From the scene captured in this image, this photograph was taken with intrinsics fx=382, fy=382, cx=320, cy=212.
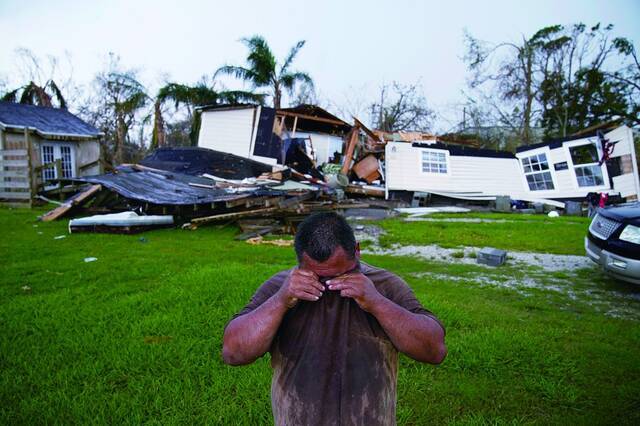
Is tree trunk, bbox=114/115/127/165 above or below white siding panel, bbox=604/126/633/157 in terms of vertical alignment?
above

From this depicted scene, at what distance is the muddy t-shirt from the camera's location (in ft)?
4.68

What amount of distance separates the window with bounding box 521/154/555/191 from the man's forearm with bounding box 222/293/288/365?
20.4 metres

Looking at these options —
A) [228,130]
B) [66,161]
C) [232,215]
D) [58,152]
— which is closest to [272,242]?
[232,215]

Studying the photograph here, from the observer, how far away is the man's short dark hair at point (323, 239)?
4.51 feet

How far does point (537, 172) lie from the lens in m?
18.8

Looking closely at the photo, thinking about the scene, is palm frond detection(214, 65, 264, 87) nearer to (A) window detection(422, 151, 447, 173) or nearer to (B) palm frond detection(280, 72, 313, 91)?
(B) palm frond detection(280, 72, 313, 91)

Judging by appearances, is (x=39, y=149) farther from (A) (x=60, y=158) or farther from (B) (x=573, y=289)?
(B) (x=573, y=289)

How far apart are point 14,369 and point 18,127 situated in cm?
1946

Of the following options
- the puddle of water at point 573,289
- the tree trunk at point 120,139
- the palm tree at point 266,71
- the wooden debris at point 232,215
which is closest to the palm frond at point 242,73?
the palm tree at point 266,71

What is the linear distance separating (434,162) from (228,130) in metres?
→ 10.4

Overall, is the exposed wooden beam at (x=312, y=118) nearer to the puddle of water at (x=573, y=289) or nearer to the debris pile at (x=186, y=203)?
the debris pile at (x=186, y=203)

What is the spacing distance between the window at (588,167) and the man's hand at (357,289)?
20.0 m

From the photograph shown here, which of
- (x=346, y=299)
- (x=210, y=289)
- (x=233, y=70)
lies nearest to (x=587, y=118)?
(x=233, y=70)

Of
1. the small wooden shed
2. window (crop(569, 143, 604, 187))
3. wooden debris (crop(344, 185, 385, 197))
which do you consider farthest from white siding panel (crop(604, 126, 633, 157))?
the small wooden shed
